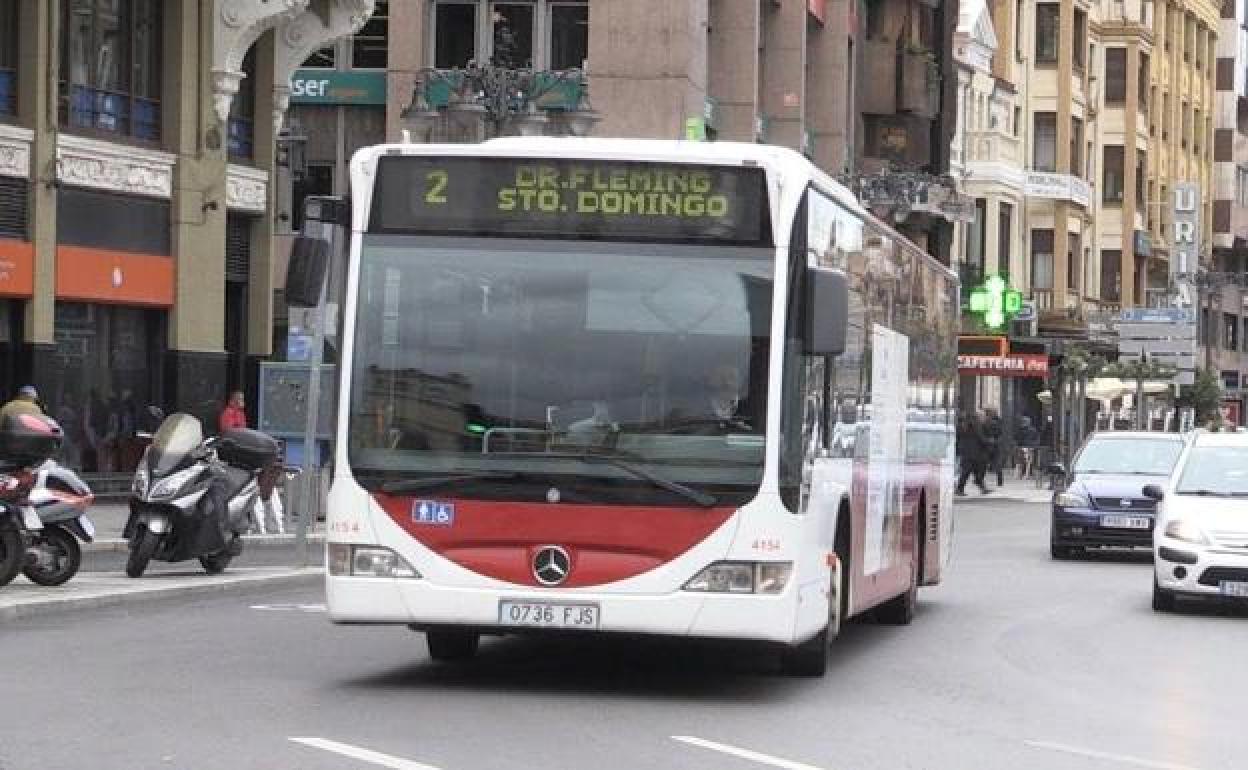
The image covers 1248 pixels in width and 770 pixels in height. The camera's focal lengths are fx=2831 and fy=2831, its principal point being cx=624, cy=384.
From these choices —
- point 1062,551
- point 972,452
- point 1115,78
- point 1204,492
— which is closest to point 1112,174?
point 1115,78

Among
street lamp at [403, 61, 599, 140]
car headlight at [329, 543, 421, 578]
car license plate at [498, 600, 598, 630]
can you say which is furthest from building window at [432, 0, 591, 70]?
car license plate at [498, 600, 598, 630]

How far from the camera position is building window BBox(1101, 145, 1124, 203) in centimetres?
9469

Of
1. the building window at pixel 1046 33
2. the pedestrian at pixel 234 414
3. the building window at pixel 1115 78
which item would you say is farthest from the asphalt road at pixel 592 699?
the building window at pixel 1115 78

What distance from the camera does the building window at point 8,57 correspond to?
114 feet

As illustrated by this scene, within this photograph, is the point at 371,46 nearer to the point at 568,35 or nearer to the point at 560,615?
the point at 568,35

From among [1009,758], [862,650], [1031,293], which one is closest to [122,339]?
[862,650]

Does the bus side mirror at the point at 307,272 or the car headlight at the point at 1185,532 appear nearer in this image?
the bus side mirror at the point at 307,272

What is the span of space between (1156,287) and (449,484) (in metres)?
89.4

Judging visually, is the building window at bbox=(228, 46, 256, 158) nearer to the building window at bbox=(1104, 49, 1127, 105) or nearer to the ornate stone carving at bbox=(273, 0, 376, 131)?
the ornate stone carving at bbox=(273, 0, 376, 131)

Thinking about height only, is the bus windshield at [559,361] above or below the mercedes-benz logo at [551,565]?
above

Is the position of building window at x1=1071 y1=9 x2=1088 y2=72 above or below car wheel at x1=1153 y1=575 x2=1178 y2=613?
above

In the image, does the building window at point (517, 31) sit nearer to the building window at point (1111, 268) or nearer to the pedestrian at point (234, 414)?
the pedestrian at point (234, 414)

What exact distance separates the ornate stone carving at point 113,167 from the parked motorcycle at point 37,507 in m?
15.1

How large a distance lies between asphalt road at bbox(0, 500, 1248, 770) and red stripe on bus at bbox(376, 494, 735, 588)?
2.18ft
